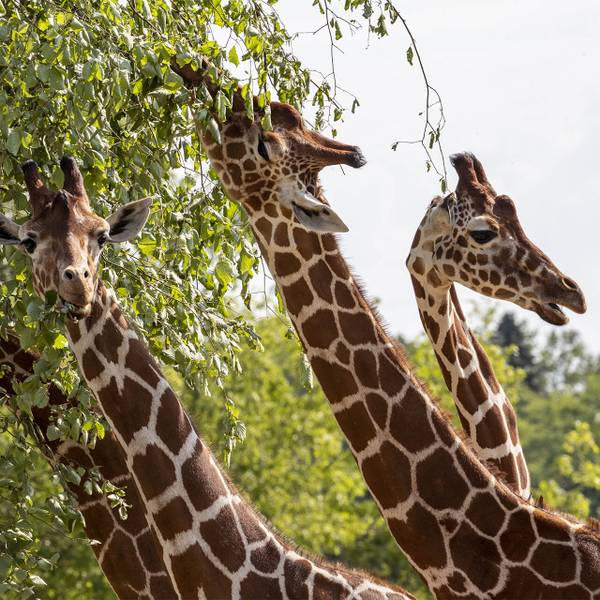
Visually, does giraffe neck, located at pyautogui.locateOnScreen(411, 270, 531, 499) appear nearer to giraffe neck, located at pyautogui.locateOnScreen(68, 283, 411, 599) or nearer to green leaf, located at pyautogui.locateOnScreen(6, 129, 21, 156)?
giraffe neck, located at pyautogui.locateOnScreen(68, 283, 411, 599)

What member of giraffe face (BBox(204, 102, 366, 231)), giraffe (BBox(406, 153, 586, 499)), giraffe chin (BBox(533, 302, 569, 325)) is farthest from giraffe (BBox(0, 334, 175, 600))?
giraffe chin (BBox(533, 302, 569, 325))

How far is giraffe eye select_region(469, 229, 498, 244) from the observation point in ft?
26.1

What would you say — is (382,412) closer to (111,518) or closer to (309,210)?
(309,210)

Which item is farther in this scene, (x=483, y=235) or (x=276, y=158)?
(x=483, y=235)

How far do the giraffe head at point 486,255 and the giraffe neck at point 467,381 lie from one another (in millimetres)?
126

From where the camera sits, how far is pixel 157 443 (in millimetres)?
6203

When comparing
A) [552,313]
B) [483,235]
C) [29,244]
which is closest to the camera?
[29,244]

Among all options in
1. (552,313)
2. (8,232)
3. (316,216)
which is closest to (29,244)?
(8,232)

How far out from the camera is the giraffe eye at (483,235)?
795 cm

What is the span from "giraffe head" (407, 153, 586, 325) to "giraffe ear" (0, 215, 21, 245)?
267 centimetres

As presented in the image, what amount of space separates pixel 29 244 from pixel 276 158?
1627mm

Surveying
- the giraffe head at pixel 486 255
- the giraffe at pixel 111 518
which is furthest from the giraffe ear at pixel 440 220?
the giraffe at pixel 111 518

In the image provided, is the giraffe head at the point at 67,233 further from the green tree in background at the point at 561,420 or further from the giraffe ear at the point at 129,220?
the green tree in background at the point at 561,420

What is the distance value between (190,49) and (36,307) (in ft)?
5.98
